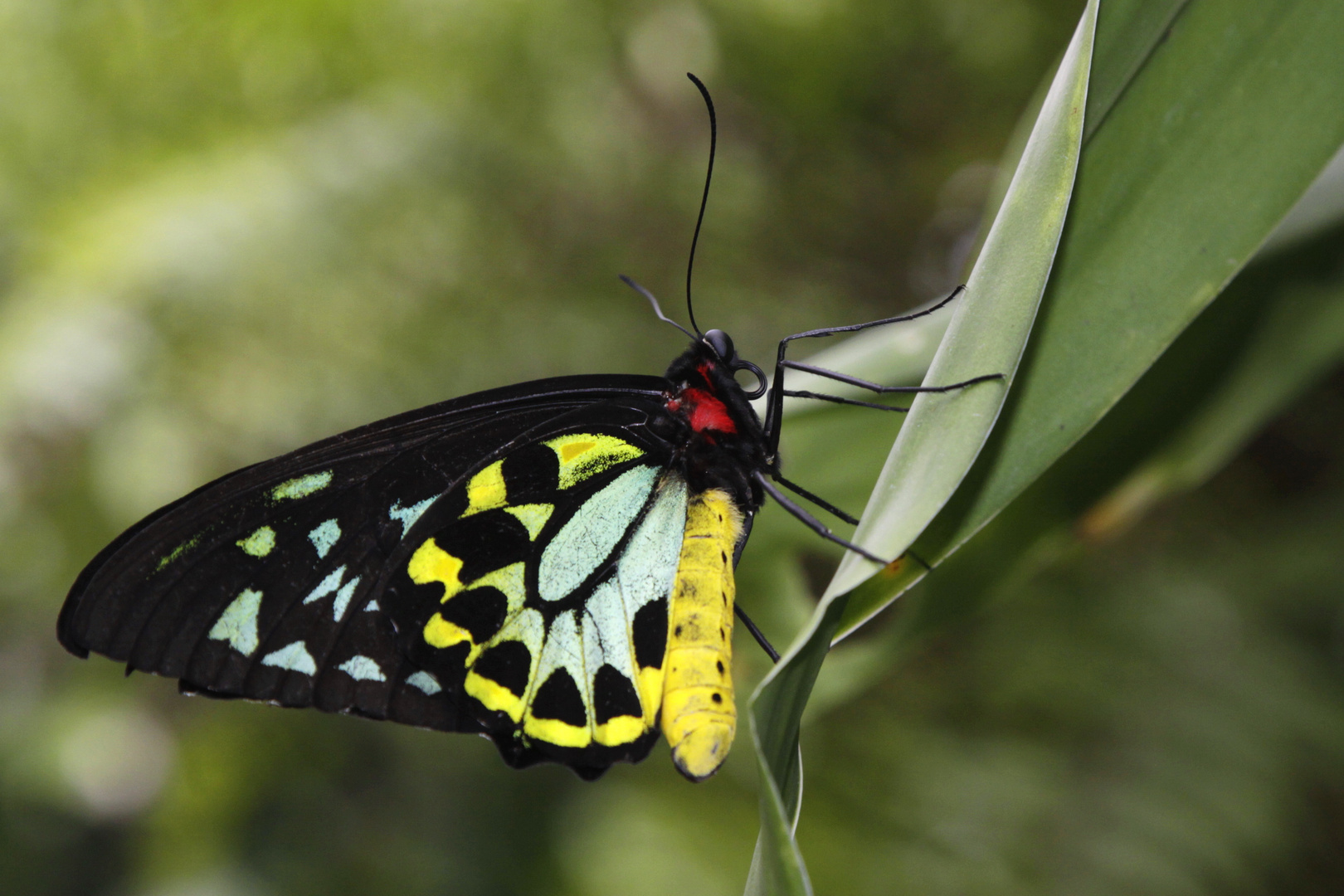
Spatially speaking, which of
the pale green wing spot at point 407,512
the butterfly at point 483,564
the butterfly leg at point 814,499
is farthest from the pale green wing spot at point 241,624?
the butterfly leg at point 814,499

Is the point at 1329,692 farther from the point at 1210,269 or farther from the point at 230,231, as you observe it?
the point at 230,231

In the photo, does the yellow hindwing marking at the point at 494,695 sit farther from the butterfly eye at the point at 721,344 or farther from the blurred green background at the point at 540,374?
the blurred green background at the point at 540,374

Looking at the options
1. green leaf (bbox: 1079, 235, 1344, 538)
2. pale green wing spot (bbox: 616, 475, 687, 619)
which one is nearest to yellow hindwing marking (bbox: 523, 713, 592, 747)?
pale green wing spot (bbox: 616, 475, 687, 619)

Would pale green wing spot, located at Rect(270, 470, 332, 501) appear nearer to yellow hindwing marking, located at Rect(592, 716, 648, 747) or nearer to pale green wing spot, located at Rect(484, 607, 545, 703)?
pale green wing spot, located at Rect(484, 607, 545, 703)

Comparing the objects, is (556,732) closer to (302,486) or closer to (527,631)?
(527,631)

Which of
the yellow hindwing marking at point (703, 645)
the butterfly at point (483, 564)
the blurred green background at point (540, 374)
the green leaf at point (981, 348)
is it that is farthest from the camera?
the blurred green background at point (540, 374)

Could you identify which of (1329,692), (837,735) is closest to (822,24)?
(837,735)
